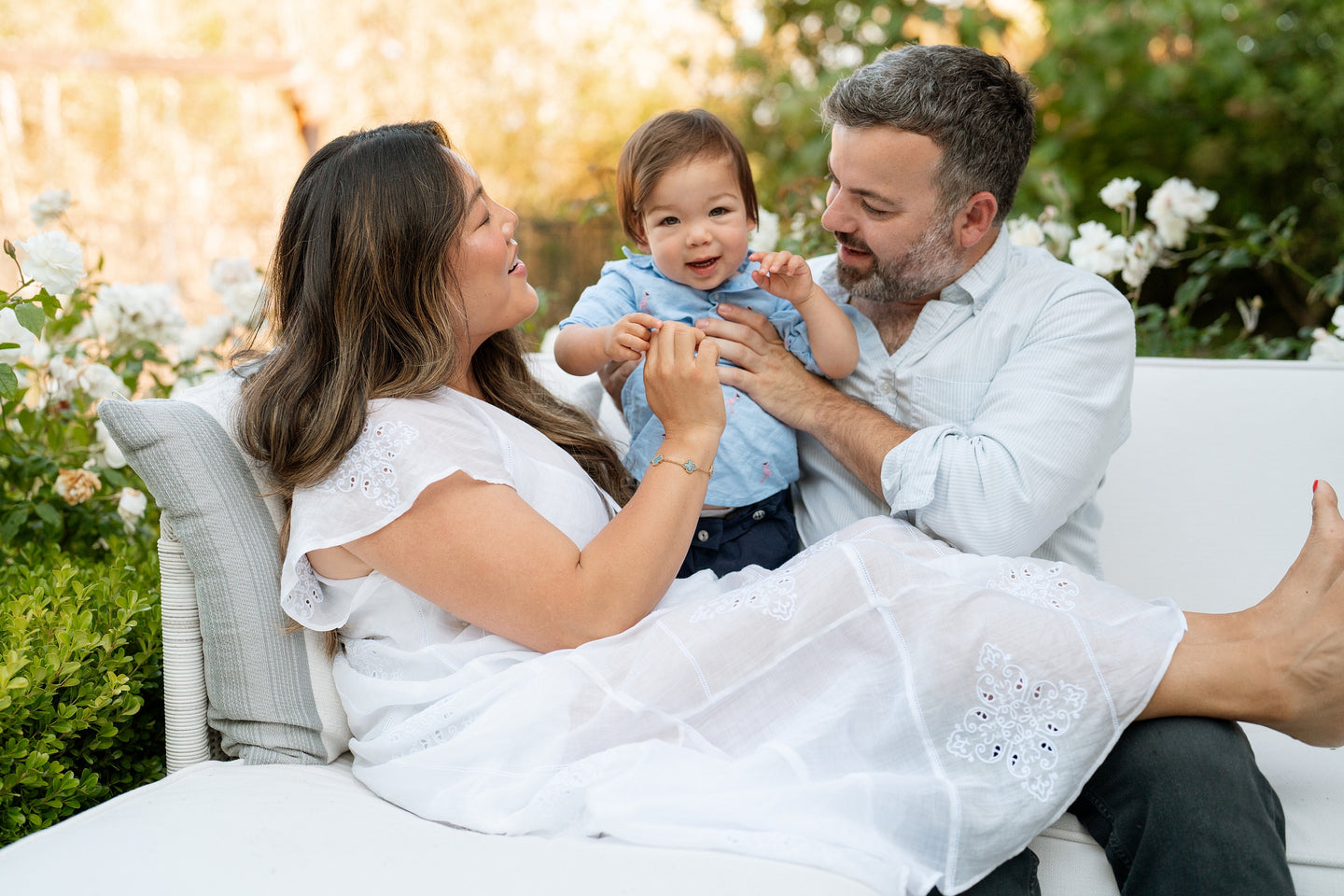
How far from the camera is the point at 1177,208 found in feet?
9.30

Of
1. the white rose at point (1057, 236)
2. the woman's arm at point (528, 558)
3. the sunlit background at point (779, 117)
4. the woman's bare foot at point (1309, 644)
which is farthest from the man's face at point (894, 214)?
the sunlit background at point (779, 117)

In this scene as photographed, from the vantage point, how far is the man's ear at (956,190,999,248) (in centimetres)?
213

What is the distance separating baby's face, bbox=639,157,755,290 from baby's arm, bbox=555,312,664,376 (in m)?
0.18

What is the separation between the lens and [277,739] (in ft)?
5.55

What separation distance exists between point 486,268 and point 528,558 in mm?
536

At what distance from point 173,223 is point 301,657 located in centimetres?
507

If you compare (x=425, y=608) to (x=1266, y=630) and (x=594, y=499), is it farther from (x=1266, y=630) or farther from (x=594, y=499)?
(x=1266, y=630)

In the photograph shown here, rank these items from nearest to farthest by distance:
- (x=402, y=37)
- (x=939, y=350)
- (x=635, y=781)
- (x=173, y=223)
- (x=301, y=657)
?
(x=635, y=781), (x=301, y=657), (x=939, y=350), (x=173, y=223), (x=402, y=37)

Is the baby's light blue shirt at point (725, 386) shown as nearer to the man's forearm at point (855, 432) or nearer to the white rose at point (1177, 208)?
the man's forearm at point (855, 432)

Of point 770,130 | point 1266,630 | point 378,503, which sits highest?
point 770,130

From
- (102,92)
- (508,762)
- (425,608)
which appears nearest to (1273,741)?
→ (508,762)

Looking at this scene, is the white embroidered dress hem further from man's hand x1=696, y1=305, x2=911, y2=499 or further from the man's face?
the man's face

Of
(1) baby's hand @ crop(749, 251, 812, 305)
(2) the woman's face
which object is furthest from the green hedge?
(1) baby's hand @ crop(749, 251, 812, 305)

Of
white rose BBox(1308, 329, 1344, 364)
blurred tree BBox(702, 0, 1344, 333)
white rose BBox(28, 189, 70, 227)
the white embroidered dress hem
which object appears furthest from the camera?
blurred tree BBox(702, 0, 1344, 333)
